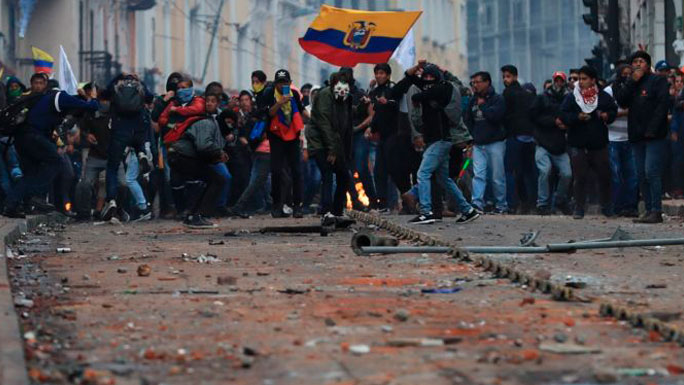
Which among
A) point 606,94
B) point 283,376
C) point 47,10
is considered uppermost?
point 47,10

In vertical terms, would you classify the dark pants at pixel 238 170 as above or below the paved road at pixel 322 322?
above

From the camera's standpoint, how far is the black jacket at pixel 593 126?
62.3 feet

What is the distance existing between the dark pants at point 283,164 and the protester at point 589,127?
292 cm

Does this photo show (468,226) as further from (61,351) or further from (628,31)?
(628,31)

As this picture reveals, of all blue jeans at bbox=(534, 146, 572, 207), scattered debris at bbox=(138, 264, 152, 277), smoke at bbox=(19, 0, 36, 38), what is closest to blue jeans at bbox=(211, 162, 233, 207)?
blue jeans at bbox=(534, 146, 572, 207)

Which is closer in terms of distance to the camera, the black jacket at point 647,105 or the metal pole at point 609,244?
the metal pole at point 609,244

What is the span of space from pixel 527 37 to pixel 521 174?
110 metres

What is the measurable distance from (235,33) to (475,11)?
68.0 m

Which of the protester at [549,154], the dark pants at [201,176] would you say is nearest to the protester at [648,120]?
the protester at [549,154]

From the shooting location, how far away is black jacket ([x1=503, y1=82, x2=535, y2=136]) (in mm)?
21422

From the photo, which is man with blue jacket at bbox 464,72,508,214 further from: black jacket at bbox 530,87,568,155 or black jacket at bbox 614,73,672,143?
black jacket at bbox 614,73,672,143

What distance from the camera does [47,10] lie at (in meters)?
48.8

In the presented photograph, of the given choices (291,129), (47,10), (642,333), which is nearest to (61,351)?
(642,333)

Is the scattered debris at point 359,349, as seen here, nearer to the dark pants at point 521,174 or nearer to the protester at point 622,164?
the protester at point 622,164
